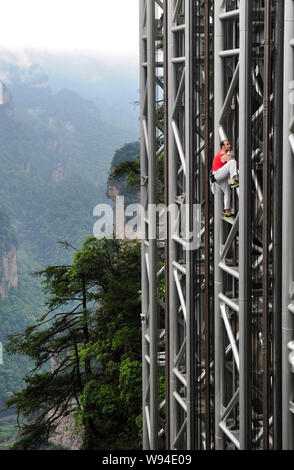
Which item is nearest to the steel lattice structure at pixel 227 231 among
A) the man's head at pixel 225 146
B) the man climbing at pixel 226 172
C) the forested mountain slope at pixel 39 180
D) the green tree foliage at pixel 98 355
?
the man climbing at pixel 226 172

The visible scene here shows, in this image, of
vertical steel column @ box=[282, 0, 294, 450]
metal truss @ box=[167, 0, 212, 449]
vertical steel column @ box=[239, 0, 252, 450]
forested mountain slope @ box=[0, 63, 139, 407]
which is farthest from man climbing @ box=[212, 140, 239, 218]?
forested mountain slope @ box=[0, 63, 139, 407]

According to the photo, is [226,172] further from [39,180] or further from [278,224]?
[39,180]

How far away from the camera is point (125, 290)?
24953 mm

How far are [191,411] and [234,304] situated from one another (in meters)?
2.91

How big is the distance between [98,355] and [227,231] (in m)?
15.5

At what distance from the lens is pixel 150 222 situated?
12.9 m

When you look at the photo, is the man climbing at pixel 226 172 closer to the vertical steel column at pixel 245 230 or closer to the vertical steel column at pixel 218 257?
the vertical steel column at pixel 218 257

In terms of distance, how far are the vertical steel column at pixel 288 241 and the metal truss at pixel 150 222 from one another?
6.29 meters

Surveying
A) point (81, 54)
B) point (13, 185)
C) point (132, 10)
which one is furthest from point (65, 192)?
point (81, 54)

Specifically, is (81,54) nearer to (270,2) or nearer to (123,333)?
(123,333)

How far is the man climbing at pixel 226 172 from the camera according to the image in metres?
8.06

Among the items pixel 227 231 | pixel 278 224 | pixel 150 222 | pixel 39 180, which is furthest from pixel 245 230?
pixel 39 180

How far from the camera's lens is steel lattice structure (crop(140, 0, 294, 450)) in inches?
261

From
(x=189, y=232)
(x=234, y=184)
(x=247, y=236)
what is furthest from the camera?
(x=189, y=232)
